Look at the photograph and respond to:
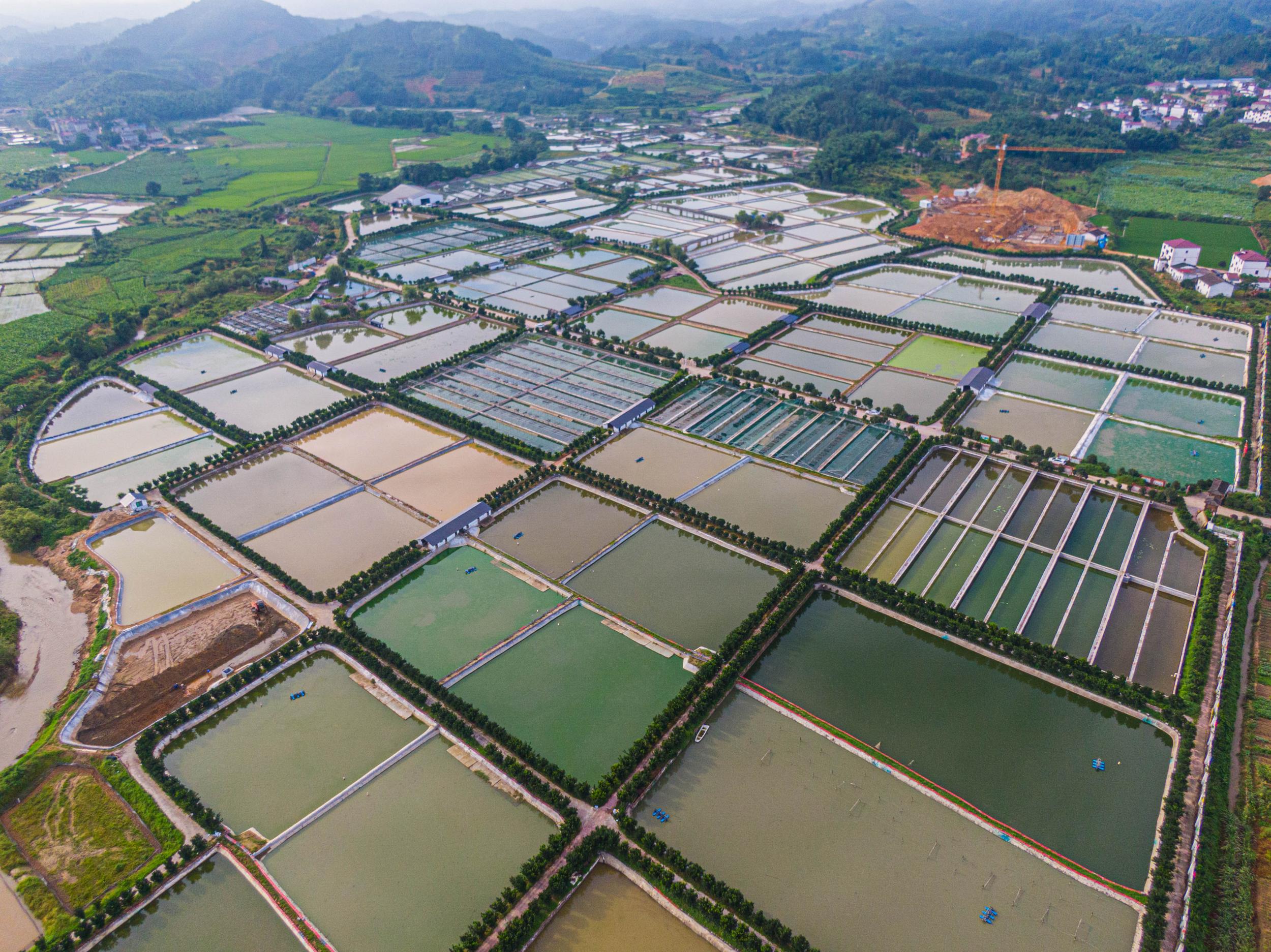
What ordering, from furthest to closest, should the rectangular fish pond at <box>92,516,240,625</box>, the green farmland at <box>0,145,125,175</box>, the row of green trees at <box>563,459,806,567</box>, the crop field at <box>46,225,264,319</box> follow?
the green farmland at <box>0,145,125,175</box>, the crop field at <box>46,225,264,319</box>, the row of green trees at <box>563,459,806,567</box>, the rectangular fish pond at <box>92,516,240,625</box>

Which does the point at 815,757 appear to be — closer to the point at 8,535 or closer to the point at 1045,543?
the point at 1045,543

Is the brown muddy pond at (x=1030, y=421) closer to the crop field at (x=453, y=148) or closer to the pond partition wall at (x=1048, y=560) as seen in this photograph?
the pond partition wall at (x=1048, y=560)

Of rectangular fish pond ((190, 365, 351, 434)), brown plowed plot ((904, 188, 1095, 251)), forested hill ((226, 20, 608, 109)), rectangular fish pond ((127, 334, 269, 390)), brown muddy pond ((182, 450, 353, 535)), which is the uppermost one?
forested hill ((226, 20, 608, 109))

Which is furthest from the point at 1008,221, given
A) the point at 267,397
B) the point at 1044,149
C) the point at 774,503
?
the point at 267,397

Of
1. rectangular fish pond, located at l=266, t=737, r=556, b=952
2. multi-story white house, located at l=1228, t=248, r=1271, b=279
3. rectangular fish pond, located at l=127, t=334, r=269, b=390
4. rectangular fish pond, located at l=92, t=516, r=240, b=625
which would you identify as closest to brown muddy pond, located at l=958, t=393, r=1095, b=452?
multi-story white house, located at l=1228, t=248, r=1271, b=279

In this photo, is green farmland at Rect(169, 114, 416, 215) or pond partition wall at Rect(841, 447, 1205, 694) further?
green farmland at Rect(169, 114, 416, 215)

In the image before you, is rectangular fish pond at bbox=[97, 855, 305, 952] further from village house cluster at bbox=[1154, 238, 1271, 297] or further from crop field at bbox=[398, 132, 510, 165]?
crop field at bbox=[398, 132, 510, 165]

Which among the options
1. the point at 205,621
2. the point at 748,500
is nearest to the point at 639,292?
the point at 748,500

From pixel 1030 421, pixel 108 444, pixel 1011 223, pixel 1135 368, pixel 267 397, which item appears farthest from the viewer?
pixel 1011 223

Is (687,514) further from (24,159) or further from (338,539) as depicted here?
(24,159)
